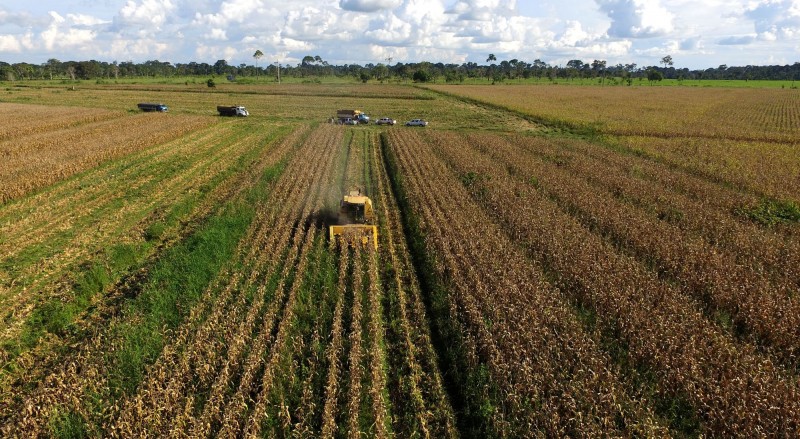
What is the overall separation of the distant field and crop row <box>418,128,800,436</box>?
58mm

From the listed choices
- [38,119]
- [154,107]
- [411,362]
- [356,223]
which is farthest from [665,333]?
[154,107]

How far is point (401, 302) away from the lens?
1223 centimetres

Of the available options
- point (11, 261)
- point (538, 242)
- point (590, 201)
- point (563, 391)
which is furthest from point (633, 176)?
point (11, 261)

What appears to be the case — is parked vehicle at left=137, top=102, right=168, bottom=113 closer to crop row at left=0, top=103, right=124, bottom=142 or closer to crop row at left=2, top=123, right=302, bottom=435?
crop row at left=0, top=103, right=124, bottom=142

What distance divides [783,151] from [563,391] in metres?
37.5

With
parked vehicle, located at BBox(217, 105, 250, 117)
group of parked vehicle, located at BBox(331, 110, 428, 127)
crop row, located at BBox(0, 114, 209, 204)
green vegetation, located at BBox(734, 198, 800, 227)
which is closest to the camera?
green vegetation, located at BBox(734, 198, 800, 227)

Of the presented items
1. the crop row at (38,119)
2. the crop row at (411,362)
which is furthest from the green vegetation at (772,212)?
the crop row at (38,119)

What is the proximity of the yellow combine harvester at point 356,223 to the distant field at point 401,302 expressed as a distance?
36 cm

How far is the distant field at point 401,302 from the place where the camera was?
8.21 metres

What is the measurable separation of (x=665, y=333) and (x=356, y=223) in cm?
1009

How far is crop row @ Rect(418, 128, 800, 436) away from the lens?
7996 mm

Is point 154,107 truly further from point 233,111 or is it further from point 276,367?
point 276,367

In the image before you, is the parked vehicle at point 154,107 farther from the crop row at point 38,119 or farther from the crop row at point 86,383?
the crop row at point 86,383

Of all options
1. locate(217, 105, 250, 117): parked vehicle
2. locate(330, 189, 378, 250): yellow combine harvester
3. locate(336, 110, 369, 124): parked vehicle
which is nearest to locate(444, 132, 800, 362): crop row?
locate(330, 189, 378, 250): yellow combine harvester
